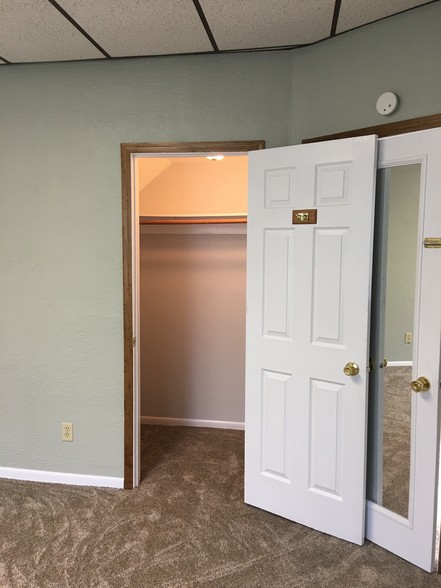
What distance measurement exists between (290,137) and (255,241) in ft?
2.01

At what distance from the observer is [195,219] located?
146 inches

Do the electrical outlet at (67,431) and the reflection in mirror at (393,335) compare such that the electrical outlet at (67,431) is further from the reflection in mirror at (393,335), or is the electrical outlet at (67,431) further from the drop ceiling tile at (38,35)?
the drop ceiling tile at (38,35)

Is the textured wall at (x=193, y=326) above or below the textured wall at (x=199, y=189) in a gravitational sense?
below

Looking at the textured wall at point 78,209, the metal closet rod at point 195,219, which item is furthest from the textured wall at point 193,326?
the textured wall at point 78,209

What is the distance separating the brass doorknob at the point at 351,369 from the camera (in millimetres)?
2275

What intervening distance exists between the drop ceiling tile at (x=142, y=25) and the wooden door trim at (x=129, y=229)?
485 mm

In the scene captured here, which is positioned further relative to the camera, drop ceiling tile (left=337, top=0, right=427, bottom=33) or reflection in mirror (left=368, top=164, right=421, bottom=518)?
reflection in mirror (left=368, top=164, right=421, bottom=518)

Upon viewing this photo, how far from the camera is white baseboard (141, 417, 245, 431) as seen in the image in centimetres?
388

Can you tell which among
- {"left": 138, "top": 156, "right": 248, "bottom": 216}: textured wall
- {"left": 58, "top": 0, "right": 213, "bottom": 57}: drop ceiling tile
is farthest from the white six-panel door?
{"left": 138, "top": 156, "right": 248, "bottom": 216}: textured wall

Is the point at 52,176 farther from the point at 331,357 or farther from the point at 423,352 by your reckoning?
the point at 423,352

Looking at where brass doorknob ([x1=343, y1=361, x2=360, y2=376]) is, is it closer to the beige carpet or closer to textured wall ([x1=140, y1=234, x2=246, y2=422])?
the beige carpet

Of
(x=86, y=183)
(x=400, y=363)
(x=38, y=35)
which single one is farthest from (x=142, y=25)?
(x=400, y=363)

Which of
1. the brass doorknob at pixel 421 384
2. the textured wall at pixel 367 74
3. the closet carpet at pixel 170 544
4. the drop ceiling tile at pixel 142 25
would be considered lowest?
the closet carpet at pixel 170 544

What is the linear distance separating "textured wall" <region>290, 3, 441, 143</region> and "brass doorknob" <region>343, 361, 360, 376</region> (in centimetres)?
115
